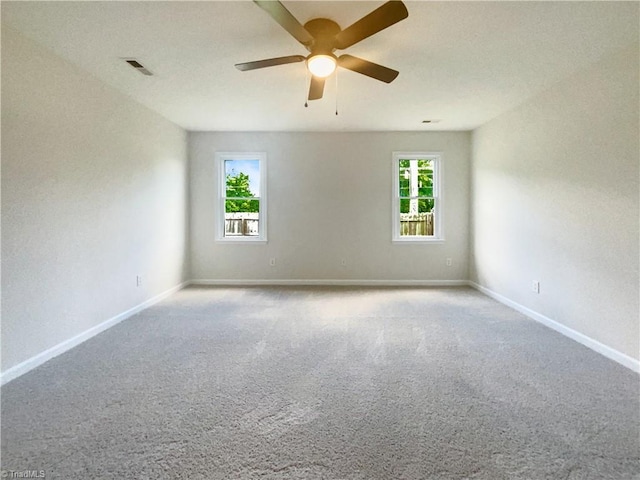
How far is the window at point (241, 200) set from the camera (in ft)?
16.5

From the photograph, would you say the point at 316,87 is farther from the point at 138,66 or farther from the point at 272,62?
the point at 138,66

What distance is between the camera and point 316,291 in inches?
181

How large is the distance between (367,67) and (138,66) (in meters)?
2.11

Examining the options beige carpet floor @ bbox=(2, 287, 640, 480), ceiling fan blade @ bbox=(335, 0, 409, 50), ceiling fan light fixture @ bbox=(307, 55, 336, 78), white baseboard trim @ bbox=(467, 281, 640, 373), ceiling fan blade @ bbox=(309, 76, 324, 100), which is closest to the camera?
beige carpet floor @ bbox=(2, 287, 640, 480)

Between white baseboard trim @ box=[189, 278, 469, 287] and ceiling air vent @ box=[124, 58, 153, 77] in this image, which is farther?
white baseboard trim @ box=[189, 278, 469, 287]

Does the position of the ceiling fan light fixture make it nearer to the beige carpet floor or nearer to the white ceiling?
the white ceiling


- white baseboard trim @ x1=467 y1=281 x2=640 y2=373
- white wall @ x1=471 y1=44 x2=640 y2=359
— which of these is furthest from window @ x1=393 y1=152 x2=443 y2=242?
white baseboard trim @ x1=467 y1=281 x2=640 y2=373

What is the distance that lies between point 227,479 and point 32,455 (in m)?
0.97

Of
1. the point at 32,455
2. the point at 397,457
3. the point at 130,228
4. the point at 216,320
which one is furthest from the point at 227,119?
the point at 397,457

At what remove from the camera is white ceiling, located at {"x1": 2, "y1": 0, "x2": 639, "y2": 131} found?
1.96 m

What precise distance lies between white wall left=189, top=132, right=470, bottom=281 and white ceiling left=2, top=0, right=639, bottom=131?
3.86 feet

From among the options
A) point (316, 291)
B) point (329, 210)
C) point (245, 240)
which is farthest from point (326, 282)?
point (245, 240)

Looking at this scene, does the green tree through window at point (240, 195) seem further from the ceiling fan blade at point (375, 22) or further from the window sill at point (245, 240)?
the ceiling fan blade at point (375, 22)

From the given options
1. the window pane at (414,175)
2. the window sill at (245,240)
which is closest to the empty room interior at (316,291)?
the window pane at (414,175)
